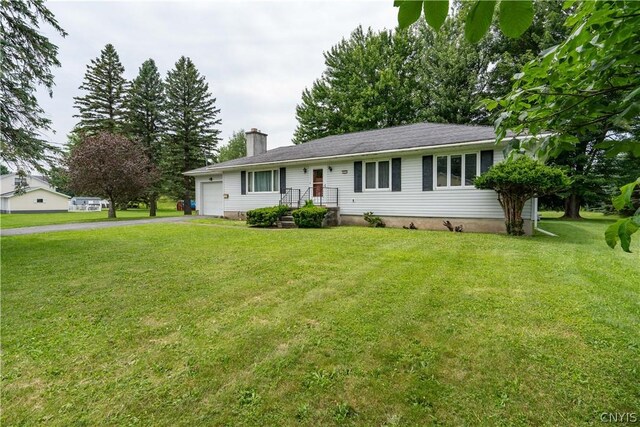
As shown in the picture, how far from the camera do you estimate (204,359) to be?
2.64 meters

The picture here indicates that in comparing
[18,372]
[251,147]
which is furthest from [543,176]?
[251,147]

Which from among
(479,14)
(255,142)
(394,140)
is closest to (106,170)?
(255,142)

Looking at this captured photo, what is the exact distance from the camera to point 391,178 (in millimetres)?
11906

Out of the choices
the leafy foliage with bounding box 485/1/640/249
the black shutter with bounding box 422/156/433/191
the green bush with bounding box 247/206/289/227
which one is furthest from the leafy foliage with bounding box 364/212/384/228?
the leafy foliage with bounding box 485/1/640/249

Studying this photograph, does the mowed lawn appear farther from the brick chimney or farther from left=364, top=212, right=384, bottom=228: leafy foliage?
the brick chimney

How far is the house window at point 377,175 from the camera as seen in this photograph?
12164 mm

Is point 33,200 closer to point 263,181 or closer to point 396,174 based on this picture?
point 263,181

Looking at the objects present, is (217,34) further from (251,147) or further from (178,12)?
(251,147)

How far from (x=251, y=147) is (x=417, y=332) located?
17.3 meters

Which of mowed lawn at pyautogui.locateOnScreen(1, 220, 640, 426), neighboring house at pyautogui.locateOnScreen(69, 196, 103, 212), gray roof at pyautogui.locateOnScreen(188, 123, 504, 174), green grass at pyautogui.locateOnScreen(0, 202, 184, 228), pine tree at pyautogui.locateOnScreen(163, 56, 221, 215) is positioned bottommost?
mowed lawn at pyautogui.locateOnScreen(1, 220, 640, 426)

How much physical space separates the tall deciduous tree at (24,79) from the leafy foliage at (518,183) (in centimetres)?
1189

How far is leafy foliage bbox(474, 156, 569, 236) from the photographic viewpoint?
7879 mm

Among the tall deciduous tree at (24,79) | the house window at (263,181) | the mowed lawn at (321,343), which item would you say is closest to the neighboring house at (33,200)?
the house window at (263,181)

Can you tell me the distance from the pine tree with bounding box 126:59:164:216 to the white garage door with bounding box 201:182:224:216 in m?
10.0
